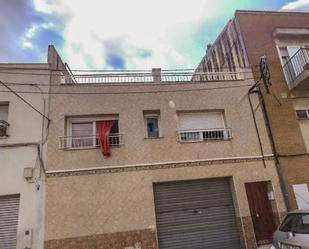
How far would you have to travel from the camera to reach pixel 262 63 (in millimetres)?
10227

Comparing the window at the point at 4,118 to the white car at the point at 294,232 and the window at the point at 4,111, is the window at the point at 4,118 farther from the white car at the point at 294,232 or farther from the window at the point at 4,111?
the white car at the point at 294,232

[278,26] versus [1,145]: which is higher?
[278,26]

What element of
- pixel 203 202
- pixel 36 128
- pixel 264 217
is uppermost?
pixel 36 128

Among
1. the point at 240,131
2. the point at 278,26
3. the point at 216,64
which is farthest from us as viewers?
the point at 216,64

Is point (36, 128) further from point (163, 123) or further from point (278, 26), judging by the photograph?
point (278, 26)

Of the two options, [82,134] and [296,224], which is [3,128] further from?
[296,224]

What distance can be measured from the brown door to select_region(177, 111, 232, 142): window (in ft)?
7.01

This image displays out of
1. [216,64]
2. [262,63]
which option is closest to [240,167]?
[262,63]

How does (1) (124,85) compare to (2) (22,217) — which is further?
(1) (124,85)

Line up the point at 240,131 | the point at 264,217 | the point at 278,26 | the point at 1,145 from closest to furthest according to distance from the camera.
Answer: the point at 1,145 → the point at 264,217 → the point at 240,131 → the point at 278,26

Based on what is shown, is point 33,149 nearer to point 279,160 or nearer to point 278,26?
point 279,160

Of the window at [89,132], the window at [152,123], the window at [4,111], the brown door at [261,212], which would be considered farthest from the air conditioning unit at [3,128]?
the brown door at [261,212]

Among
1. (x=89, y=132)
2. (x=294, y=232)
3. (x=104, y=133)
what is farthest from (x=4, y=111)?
(x=294, y=232)

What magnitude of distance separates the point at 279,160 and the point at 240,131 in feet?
5.85
